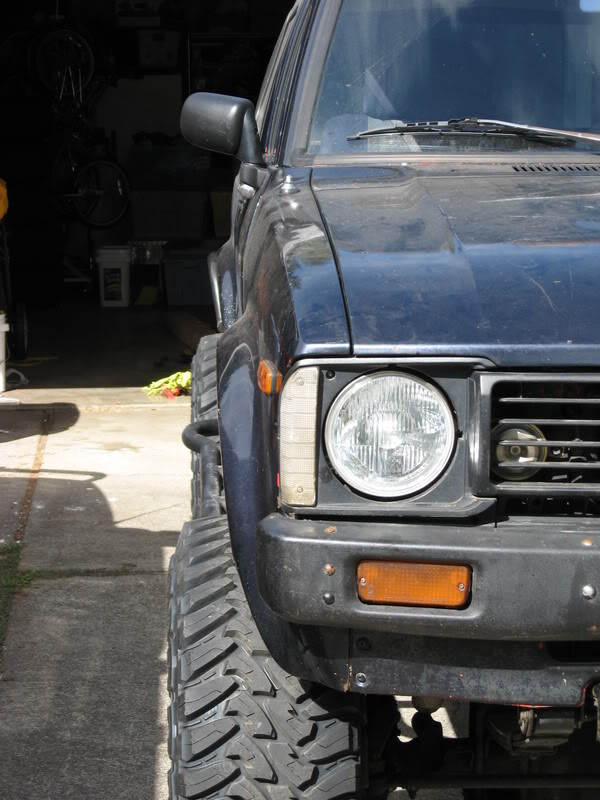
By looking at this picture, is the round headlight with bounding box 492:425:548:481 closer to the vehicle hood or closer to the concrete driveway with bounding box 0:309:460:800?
the vehicle hood

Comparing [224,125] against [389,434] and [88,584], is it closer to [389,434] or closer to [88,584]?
[389,434]

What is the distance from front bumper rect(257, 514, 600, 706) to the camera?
1811mm

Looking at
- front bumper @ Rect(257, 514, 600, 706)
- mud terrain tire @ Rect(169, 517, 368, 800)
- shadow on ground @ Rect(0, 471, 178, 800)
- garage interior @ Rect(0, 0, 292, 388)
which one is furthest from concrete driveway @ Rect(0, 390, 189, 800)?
garage interior @ Rect(0, 0, 292, 388)

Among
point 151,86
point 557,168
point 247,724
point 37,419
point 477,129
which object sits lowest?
point 37,419

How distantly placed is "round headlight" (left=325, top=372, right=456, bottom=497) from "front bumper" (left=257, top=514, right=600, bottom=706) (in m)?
0.08

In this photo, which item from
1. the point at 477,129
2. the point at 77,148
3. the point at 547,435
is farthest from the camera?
the point at 77,148

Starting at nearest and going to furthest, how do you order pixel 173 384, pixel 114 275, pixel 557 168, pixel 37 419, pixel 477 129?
1. pixel 557 168
2. pixel 477 129
3. pixel 37 419
4. pixel 173 384
5. pixel 114 275

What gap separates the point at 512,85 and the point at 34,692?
91.9 inches

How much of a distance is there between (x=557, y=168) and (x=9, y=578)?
283cm

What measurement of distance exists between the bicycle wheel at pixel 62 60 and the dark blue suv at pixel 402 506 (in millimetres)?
11383

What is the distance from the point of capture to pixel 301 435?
190cm

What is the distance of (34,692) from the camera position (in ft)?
11.9

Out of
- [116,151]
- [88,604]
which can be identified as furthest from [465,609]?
[116,151]

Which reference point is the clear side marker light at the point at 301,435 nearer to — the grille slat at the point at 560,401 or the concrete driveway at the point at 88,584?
the grille slat at the point at 560,401
